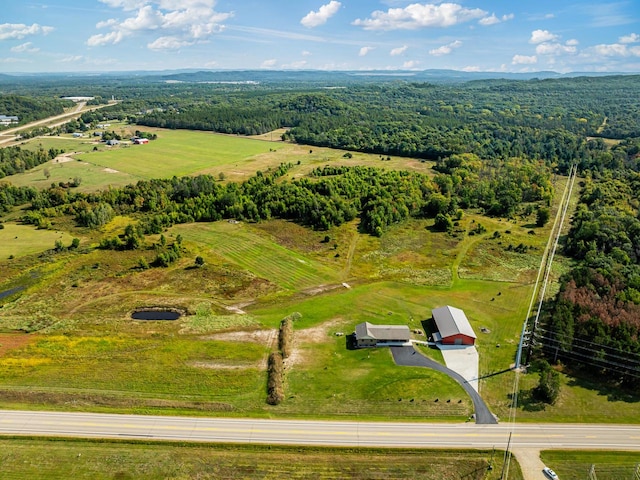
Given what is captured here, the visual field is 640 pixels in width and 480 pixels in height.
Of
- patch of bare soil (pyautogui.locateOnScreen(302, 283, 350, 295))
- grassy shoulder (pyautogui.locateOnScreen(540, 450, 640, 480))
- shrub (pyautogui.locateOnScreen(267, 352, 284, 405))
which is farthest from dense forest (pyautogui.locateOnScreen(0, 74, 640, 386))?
shrub (pyautogui.locateOnScreen(267, 352, 284, 405))

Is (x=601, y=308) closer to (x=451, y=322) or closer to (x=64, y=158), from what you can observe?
(x=451, y=322)

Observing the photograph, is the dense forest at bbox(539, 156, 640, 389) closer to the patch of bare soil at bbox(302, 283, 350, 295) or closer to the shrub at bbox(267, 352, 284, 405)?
the patch of bare soil at bbox(302, 283, 350, 295)

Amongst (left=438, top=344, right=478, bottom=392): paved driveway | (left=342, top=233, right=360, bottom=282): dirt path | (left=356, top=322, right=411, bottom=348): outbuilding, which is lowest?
(left=438, top=344, right=478, bottom=392): paved driveway

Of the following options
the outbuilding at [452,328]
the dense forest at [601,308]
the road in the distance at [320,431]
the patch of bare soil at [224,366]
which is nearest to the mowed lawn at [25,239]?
the road in the distance at [320,431]

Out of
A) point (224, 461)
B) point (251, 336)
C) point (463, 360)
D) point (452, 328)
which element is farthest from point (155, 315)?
point (463, 360)

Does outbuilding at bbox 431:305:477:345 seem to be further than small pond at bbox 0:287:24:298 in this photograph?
No

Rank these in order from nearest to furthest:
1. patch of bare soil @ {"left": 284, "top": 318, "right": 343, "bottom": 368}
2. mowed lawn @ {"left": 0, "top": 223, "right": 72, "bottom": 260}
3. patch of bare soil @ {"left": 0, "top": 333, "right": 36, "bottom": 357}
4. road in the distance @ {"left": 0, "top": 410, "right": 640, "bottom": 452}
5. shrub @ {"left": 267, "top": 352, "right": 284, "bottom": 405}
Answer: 1. road in the distance @ {"left": 0, "top": 410, "right": 640, "bottom": 452}
2. shrub @ {"left": 267, "top": 352, "right": 284, "bottom": 405}
3. patch of bare soil @ {"left": 284, "top": 318, "right": 343, "bottom": 368}
4. patch of bare soil @ {"left": 0, "top": 333, "right": 36, "bottom": 357}
5. mowed lawn @ {"left": 0, "top": 223, "right": 72, "bottom": 260}
